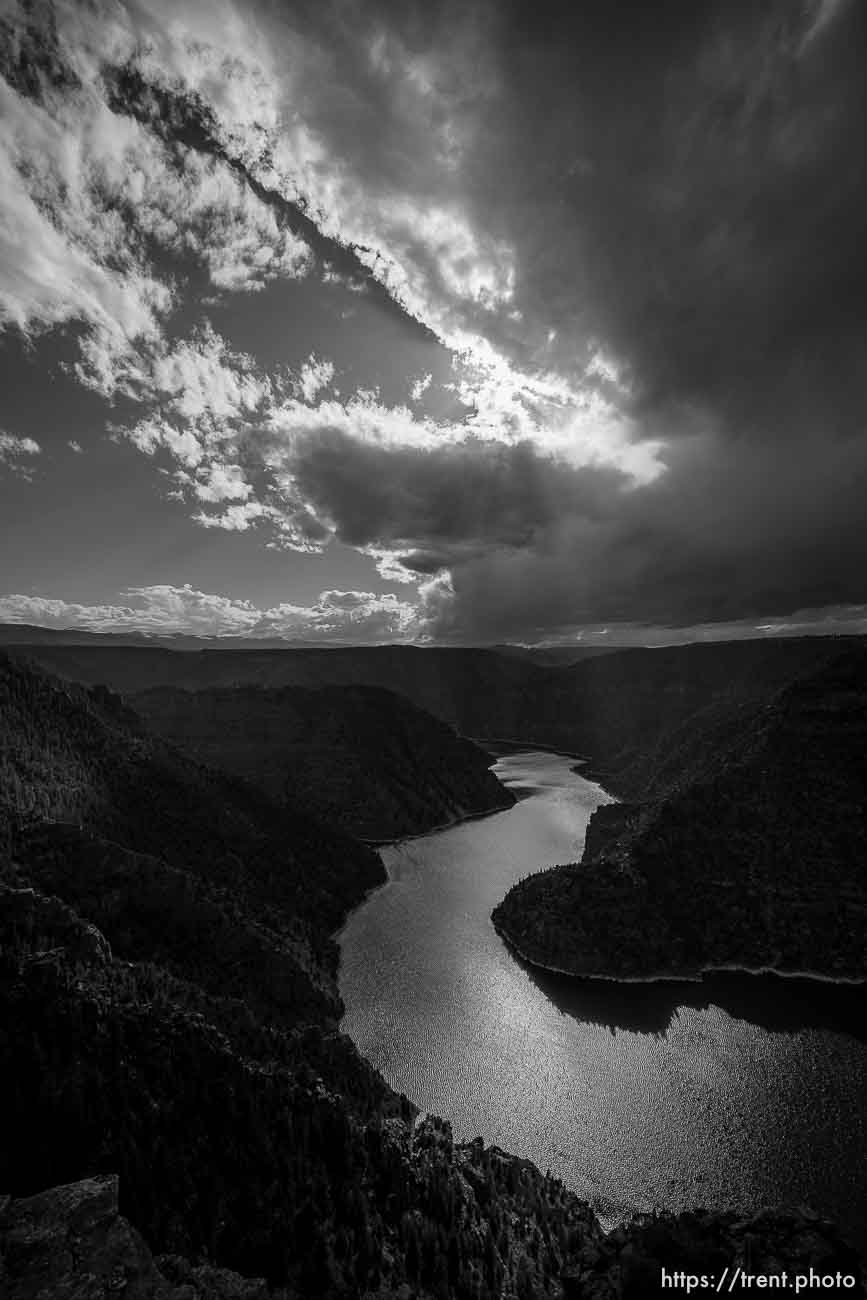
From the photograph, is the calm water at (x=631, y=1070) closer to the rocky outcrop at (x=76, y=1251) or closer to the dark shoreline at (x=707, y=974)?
the dark shoreline at (x=707, y=974)

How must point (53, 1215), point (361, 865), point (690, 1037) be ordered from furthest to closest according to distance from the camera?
1. point (361, 865)
2. point (690, 1037)
3. point (53, 1215)

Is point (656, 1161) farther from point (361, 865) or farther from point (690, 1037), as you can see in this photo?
point (361, 865)

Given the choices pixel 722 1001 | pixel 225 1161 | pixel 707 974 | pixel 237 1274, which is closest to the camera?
pixel 237 1274

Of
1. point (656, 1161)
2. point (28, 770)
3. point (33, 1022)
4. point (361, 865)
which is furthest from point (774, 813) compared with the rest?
point (28, 770)

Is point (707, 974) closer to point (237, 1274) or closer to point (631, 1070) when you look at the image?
point (631, 1070)

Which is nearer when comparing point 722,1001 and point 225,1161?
point 225,1161

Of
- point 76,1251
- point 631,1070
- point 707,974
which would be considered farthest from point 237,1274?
point 707,974

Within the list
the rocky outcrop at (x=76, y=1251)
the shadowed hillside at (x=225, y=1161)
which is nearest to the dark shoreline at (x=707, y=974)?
the shadowed hillside at (x=225, y=1161)

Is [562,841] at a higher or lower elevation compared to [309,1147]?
lower
